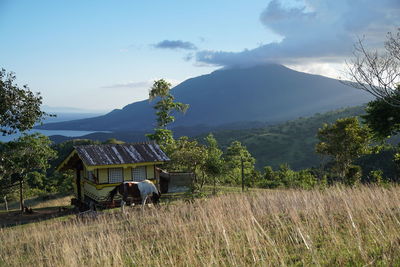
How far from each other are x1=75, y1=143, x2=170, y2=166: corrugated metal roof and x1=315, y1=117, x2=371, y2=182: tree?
1799cm

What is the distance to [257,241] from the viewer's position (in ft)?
17.9

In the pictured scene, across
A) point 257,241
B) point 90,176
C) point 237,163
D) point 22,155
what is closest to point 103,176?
point 90,176

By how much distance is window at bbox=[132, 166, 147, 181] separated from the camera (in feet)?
80.3

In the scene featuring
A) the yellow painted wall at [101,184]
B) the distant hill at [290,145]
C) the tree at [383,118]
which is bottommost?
the distant hill at [290,145]

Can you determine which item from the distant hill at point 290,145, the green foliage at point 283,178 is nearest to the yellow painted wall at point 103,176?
the green foliage at point 283,178

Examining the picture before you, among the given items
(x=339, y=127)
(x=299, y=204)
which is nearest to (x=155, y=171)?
(x=299, y=204)

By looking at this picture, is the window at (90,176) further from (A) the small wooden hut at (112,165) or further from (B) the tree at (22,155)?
(B) the tree at (22,155)

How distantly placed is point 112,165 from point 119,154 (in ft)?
4.43

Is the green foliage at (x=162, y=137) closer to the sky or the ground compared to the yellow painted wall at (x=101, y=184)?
closer to the sky

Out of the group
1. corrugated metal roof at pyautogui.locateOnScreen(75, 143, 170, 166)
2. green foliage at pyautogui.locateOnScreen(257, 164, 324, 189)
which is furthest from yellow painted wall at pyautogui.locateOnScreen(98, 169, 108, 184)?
green foliage at pyautogui.locateOnScreen(257, 164, 324, 189)

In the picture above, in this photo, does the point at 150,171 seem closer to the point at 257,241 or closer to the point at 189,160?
the point at 189,160

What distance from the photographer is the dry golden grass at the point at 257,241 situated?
17.6 feet

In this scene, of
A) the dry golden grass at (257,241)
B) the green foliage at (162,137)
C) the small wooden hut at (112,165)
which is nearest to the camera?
the dry golden grass at (257,241)

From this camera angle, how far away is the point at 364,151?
103 feet
